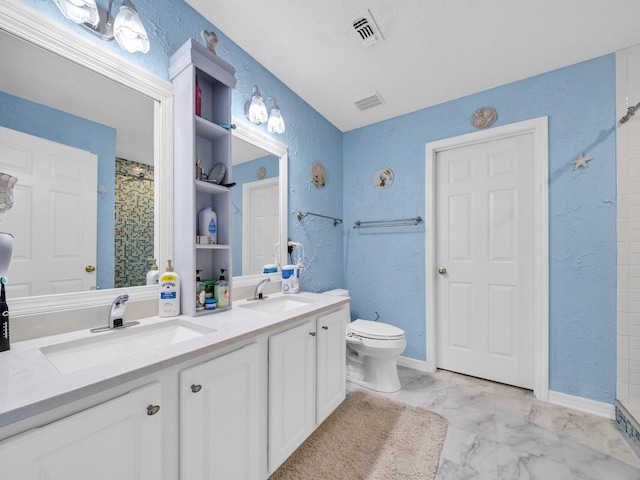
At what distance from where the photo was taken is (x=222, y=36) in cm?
166

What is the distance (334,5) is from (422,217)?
68.8 inches

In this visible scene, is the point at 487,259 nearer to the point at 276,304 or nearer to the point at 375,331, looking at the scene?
the point at 375,331

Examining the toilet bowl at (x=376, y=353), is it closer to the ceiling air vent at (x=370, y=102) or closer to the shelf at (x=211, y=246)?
the shelf at (x=211, y=246)

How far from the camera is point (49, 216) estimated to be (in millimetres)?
1015

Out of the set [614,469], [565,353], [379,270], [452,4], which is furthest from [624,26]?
[614,469]

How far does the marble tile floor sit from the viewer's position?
1363mm

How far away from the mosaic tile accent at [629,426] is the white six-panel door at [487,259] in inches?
18.8

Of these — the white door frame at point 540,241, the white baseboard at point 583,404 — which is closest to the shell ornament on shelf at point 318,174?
the white door frame at point 540,241

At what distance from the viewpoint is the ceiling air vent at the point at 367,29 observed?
1.56 m

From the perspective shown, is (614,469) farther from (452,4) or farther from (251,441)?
(452,4)

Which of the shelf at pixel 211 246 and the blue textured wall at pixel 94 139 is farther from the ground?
the blue textured wall at pixel 94 139

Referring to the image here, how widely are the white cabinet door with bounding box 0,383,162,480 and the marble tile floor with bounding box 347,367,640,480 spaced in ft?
4.53

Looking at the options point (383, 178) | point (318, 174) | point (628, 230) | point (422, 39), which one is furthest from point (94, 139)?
point (628, 230)

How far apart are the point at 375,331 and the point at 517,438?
1022mm
